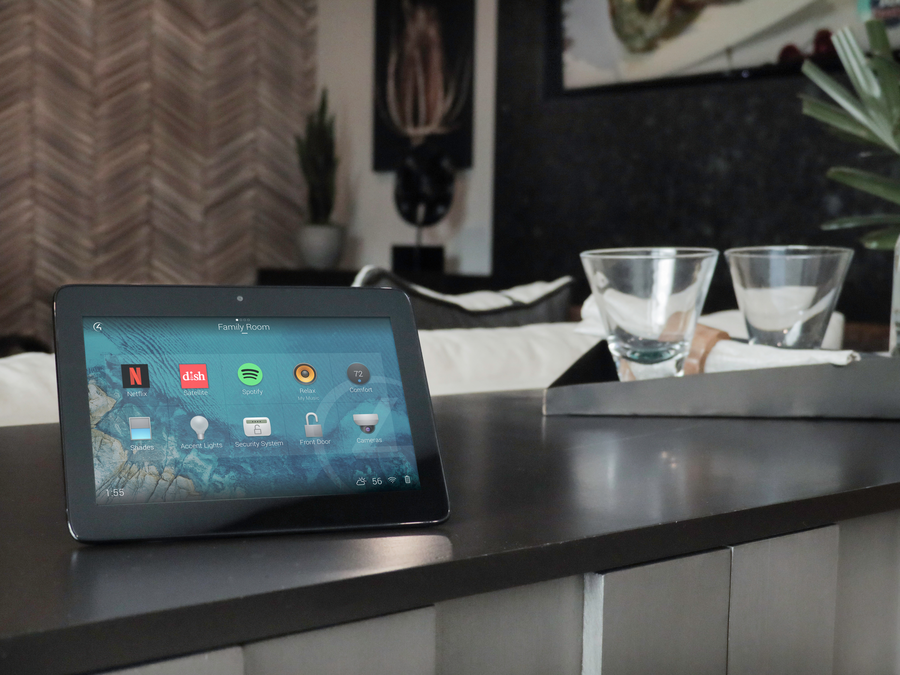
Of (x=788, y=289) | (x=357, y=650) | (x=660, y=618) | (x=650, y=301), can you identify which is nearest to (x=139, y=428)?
(x=357, y=650)

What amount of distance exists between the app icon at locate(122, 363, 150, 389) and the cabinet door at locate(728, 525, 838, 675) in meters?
0.31

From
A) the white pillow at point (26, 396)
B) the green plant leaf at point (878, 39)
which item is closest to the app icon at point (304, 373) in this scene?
the white pillow at point (26, 396)

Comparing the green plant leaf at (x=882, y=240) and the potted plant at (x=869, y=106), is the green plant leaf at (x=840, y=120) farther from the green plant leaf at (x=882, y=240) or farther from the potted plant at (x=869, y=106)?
the green plant leaf at (x=882, y=240)

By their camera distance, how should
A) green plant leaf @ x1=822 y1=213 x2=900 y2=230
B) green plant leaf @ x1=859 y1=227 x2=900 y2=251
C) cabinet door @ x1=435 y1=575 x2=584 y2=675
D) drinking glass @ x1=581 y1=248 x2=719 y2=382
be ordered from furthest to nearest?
green plant leaf @ x1=859 y1=227 x2=900 y2=251
green plant leaf @ x1=822 y1=213 x2=900 y2=230
drinking glass @ x1=581 y1=248 x2=719 y2=382
cabinet door @ x1=435 y1=575 x2=584 y2=675

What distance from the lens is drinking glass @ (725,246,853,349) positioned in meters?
0.83

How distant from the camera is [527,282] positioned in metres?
3.43

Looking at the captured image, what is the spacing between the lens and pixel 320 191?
407cm

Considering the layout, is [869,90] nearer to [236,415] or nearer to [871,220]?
[871,220]

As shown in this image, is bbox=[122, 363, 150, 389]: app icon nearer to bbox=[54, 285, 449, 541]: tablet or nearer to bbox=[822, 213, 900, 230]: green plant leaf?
bbox=[54, 285, 449, 541]: tablet

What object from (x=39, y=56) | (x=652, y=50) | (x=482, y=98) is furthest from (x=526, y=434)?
(x=39, y=56)

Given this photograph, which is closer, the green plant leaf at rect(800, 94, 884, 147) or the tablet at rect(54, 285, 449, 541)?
the tablet at rect(54, 285, 449, 541)

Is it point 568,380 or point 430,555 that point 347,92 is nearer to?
point 568,380

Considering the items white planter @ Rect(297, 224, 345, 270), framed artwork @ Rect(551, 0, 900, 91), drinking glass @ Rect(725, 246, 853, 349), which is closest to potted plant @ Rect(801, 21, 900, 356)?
drinking glass @ Rect(725, 246, 853, 349)

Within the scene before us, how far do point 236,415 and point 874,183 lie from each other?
0.98m
